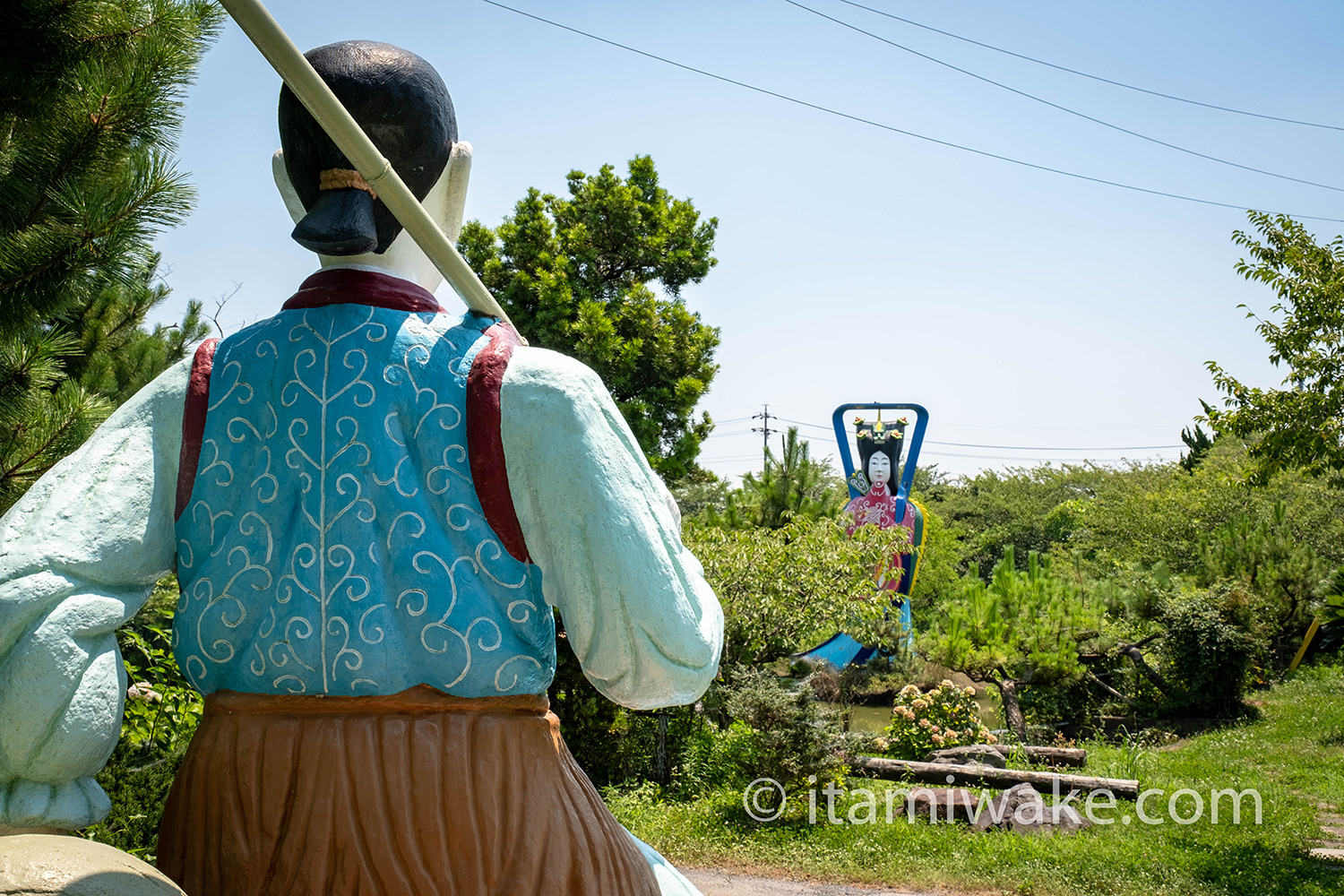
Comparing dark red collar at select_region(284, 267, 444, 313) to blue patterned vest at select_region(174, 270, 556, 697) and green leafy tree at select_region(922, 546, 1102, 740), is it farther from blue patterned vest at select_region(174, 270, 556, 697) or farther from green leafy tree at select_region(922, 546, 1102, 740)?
green leafy tree at select_region(922, 546, 1102, 740)

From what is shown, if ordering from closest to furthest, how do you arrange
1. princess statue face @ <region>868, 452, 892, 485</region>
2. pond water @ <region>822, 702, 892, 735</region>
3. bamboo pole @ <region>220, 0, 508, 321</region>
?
bamboo pole @ <region>220, 0, 508, 321</region>, pond water @ <region>822, 702, 892, 735</region>, princess statue face @ <region>868, 452, 892, 485</region>

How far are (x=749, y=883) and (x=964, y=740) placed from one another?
3.87 m

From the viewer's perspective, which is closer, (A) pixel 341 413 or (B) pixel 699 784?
(A) pixel 341 413

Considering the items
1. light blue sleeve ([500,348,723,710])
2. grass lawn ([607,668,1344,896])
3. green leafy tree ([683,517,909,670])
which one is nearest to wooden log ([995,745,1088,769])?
grass lawn ([607,668,1344,896])

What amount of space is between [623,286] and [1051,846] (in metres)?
7.72

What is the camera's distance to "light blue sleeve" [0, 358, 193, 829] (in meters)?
1.29

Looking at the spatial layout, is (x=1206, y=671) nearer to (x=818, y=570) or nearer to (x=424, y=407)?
(x=818, y=570)

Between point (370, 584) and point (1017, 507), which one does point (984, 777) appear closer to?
point (370, 584)

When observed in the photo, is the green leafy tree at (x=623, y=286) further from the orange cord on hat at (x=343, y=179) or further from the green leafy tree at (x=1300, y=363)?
the orange cord on hat at (x=343, y=179)

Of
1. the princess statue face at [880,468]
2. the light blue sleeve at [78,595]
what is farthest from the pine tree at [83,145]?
the princess statue face at [880,468]

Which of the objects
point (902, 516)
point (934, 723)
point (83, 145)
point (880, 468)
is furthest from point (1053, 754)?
point (83, 145)

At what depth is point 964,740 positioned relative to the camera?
9766 millimetres

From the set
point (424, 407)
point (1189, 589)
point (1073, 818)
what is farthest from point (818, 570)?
point (424, 407)

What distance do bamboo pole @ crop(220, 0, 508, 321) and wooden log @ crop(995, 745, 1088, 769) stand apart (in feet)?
29.8
